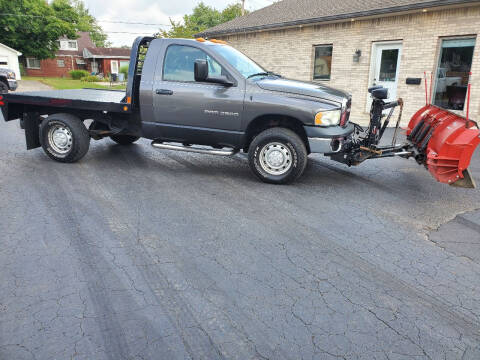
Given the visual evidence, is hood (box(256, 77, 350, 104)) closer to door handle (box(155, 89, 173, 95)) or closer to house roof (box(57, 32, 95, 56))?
door handle (box(155, 89, 173, 95))

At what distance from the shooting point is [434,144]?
18.5 feet

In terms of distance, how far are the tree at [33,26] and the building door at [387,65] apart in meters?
45.7

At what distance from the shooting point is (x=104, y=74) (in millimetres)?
60875

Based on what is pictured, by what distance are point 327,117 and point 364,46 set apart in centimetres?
903

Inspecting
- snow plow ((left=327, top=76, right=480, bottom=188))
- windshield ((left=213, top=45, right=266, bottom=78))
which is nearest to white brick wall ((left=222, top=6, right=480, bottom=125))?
snow plow ((left=327, top=76, right=480, bottom=188))

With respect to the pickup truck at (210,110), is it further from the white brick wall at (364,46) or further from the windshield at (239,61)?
the white brick wall at (364,46)

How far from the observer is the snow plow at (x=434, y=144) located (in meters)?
5.23

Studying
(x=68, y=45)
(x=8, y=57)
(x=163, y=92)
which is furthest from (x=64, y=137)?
(x=68, y=45)

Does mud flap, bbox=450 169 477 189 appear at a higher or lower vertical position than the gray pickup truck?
lower

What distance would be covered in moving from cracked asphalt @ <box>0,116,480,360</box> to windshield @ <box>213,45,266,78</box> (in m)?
1.76

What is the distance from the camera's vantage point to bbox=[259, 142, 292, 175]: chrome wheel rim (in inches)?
244

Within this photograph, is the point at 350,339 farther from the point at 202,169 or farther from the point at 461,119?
the point at 202,169

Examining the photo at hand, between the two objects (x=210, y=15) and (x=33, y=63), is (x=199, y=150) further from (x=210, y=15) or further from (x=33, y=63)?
(x=210, y=15)

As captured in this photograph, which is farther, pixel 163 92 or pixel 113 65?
pixel 113 65
